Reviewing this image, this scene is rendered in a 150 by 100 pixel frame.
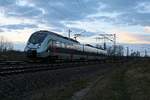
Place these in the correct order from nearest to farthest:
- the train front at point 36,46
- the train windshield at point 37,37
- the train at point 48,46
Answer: the train front at point 36,46, the train at point 48,46, the train windshield at point 37,37

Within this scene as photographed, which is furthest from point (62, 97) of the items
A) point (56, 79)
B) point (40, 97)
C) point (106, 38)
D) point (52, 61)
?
point (106, 38)

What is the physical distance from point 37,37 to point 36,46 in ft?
4.93

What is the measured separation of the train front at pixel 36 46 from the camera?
132 feet

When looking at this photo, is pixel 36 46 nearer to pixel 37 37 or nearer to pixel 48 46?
pixel 37 37

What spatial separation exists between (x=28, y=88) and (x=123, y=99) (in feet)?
17.9

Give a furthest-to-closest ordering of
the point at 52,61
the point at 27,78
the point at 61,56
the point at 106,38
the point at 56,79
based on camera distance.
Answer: the point at 106,38 → the point at 61,56 → the point at 52,61 → the point at 56,79 → the point at 27,78

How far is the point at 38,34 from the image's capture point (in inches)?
1667

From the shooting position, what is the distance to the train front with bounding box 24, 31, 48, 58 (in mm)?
40281

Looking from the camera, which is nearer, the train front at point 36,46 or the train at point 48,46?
the train front at point 36,46

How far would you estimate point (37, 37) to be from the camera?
4175cm

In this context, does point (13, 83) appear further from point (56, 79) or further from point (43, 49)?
point (43, 49)

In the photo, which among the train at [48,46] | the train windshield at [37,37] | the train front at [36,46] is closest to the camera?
the train front at [36,46]

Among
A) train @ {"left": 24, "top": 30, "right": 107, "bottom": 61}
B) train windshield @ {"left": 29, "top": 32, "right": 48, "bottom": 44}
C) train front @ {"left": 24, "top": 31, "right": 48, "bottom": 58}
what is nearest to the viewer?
train front @ {"left": 24, "top": 31, "right": 48, "bottom": 58}

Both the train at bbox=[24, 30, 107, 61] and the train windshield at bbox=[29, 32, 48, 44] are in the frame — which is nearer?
the train at bbox=[24, 30, 107, 61]
